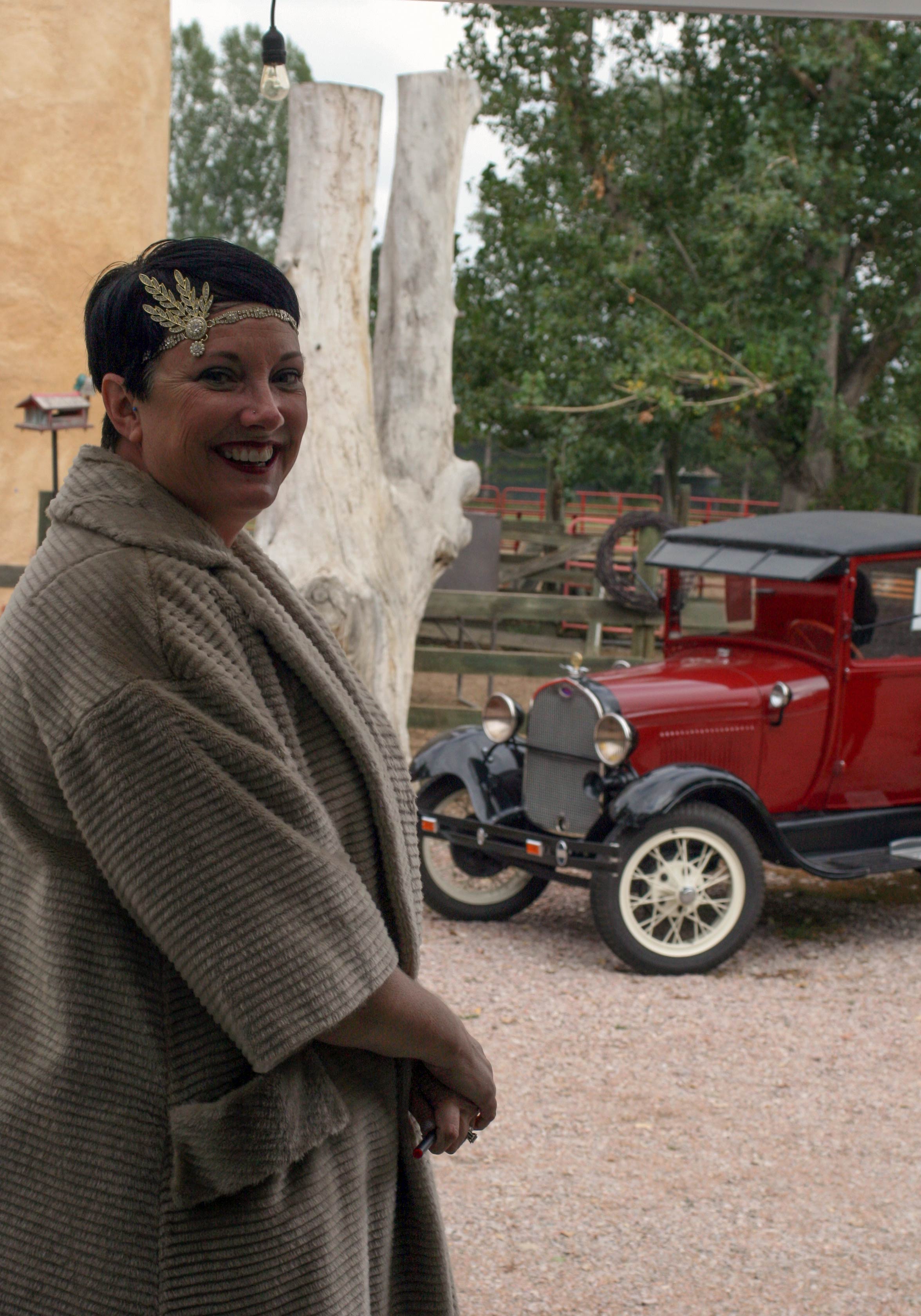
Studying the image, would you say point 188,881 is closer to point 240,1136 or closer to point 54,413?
point 240,1136

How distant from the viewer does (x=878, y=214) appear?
15.6m

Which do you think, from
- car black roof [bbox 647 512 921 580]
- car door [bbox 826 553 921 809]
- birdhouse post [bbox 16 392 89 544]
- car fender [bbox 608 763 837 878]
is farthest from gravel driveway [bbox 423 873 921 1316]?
birdhouse post [bbox 16 392 89 544]

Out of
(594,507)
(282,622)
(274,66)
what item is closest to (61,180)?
(274,66)

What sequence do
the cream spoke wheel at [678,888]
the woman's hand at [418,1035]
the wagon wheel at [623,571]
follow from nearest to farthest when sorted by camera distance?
1. the woman's hand at [418,1035]
2. the cream spoke wheel at [678,888]
3. the wagon wheel at [623,571]

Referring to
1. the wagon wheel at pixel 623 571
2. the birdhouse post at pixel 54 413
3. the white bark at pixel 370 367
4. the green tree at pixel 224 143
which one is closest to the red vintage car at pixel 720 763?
the white bark at pixel 370 367

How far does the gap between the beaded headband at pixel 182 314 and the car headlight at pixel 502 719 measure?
17.2 feet

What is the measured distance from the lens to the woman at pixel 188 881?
4.02ft

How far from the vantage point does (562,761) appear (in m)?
6.18

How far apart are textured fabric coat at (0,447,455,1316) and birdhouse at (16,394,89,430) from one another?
6911mm

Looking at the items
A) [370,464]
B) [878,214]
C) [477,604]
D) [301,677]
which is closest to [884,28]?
[878,214]

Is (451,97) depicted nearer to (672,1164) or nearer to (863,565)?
(863,565)

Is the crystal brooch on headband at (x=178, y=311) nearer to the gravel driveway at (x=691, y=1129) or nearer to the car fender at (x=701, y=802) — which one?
the gravel driveway at (x=691, y=1129)

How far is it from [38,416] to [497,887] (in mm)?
4034

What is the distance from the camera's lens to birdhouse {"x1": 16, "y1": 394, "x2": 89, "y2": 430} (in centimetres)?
795
